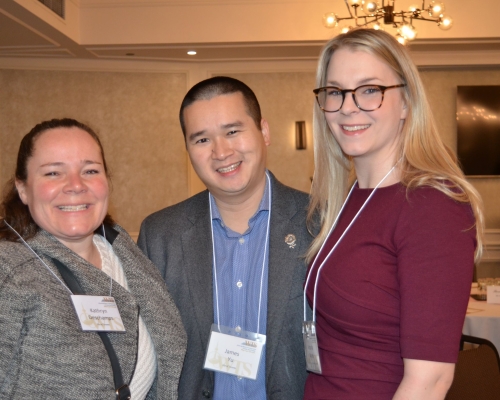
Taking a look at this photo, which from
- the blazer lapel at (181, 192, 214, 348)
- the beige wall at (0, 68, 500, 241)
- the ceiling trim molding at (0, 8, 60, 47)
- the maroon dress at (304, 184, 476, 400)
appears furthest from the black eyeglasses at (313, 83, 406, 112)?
the beige wall at (0, 68, 500, 241)

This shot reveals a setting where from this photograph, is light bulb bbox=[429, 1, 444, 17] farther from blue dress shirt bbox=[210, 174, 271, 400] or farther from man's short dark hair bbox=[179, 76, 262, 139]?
blue dress shirt bbox=[210, 174, 271, 400]

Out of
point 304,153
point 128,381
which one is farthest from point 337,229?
point 304,153

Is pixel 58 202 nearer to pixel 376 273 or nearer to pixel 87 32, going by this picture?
pixel 376 273

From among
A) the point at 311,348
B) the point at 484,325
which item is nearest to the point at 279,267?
the point at 311,348

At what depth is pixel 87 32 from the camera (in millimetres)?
7664

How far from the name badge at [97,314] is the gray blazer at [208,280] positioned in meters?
0.42

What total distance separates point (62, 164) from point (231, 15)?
20.0ft

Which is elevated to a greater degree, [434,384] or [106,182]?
[106,182]

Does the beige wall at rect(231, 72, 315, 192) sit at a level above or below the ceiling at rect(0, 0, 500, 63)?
below

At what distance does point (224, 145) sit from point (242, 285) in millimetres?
552

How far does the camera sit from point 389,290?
5.33 feet

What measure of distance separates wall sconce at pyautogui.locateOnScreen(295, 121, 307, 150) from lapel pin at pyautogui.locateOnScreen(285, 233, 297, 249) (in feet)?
21.8

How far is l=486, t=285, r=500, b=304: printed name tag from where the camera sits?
463 centimetres

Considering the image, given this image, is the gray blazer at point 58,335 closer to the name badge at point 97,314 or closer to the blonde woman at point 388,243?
the name badge at point 97,314
